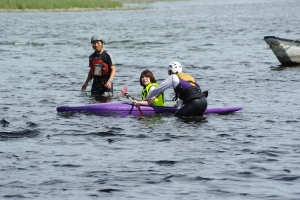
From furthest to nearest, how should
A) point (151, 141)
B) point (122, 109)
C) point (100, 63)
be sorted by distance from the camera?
point (100, 63) → point (122, 109) → point (151, 141)

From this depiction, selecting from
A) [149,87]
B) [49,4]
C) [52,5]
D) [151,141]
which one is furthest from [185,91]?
[49,4]

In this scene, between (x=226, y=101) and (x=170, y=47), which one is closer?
(x=226, y=101)

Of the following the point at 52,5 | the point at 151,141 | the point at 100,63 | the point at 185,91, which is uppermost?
the point at 100,63

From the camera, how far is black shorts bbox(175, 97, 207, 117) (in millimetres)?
13812

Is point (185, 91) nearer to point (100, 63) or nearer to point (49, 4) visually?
point (100, 63)

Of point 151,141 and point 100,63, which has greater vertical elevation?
point 100,63

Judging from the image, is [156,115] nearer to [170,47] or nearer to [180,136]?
[180,136]

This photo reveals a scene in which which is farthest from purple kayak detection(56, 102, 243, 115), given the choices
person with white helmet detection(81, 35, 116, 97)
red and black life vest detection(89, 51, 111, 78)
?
red and black life vest detection(89, 51, 111, 78)

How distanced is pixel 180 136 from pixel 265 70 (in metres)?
12.2

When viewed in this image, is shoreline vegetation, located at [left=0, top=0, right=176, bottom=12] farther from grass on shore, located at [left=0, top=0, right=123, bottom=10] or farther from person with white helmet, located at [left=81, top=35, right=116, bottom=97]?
person with white helmet, located at [left=81, top=35, right=116, bottom=97]

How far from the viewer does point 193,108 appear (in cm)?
1382

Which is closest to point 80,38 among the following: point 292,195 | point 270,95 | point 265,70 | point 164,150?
point 265,70

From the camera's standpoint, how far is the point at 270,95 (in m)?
18.1

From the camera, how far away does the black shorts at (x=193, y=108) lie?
45.3ft
